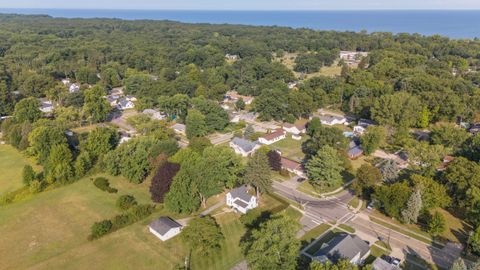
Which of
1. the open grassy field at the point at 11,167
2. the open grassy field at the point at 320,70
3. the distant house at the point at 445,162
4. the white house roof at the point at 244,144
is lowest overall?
the open grassy field at the point at 11,167

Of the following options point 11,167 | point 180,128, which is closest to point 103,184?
point 11,167

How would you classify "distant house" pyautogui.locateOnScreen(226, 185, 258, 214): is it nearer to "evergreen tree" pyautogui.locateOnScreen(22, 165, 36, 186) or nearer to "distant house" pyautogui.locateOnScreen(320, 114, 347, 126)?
"evergreen tree" pyautogui.locateOnScreen(22, 165, 36, 186)

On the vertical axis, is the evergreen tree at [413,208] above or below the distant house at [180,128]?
above

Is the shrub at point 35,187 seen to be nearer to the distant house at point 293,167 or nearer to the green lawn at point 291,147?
the distant house at point 293,167

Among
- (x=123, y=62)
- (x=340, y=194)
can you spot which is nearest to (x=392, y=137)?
(x=340, y=194)

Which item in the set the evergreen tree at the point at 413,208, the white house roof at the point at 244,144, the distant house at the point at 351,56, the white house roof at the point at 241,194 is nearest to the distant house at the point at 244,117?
the white house roof at the point at 244,144

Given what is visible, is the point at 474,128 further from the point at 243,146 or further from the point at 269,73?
the point at 269,73

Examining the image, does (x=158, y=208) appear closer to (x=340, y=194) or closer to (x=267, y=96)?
(x=340, y=194)
